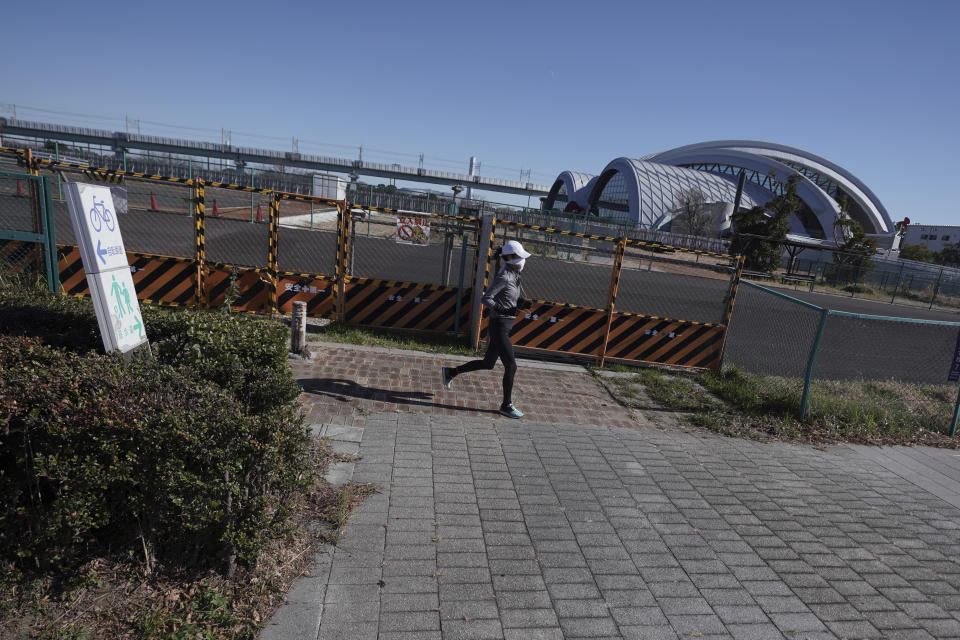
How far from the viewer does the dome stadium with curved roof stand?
179ft

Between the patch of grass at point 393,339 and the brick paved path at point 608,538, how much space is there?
193cm

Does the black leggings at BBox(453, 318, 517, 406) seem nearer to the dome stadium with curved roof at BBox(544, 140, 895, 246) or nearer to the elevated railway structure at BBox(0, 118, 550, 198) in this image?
the dome stadium with curved roof at BBox(544, 140, 895, 246)

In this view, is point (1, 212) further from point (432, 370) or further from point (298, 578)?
point (298, 578)

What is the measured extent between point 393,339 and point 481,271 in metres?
1.74

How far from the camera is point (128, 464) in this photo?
8.55 ft

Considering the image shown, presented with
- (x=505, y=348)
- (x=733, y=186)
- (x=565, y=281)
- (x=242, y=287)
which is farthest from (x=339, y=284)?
(x=733, y=186)

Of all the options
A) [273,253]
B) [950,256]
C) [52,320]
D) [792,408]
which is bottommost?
[792,408]

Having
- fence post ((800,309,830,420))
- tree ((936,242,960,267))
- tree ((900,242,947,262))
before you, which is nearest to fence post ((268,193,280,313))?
fence post ((800,309,830,420))

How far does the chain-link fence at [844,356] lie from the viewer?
22.8ft

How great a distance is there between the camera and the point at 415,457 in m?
4.67

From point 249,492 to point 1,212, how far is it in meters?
19.7

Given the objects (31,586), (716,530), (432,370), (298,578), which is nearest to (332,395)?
(432,370)

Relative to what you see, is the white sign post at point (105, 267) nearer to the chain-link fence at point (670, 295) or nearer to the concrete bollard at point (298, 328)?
the concrete bollard at point (298, 328)

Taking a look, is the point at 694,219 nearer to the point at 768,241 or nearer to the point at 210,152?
the point at 768,241
